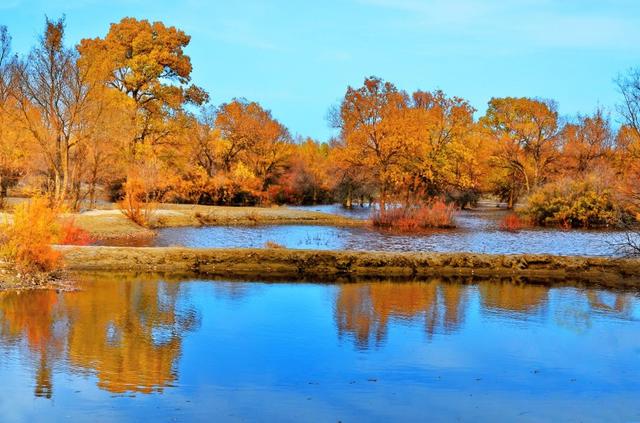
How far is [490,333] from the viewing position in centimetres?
974

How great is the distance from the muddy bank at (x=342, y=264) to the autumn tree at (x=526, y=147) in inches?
1553

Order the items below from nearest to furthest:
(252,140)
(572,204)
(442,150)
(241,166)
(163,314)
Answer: (163,314) < (572,204) < (442,150) < (241,166) < (252,140)

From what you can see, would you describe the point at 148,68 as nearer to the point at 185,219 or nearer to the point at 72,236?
the point at 185,219

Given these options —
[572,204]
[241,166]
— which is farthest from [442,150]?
[241,166]

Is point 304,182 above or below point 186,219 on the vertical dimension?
above

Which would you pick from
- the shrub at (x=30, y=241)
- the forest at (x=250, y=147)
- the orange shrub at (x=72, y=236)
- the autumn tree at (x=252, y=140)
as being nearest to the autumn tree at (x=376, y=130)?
the forest at (x=250, y=147)

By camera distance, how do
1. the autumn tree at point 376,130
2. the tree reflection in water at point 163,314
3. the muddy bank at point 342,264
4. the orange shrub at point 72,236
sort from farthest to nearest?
1. the autumn tree at point 376,130
2. the orange shrub at point 72,236
3. the muddy bank at point 342,264
4. the tree reflection in water at point 163,314

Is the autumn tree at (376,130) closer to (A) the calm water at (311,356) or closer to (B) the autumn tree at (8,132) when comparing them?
(B) the autumn tree at (8,132)

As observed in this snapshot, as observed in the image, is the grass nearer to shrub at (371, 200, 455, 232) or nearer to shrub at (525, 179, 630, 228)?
shrub at (371, 200, 455, 232)

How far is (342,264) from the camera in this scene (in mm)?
15500

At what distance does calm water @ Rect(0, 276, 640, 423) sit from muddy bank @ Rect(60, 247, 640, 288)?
2.15 meters

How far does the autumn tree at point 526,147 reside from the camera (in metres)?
56.3

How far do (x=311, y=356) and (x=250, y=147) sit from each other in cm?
4822

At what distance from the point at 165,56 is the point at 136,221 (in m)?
17.6
